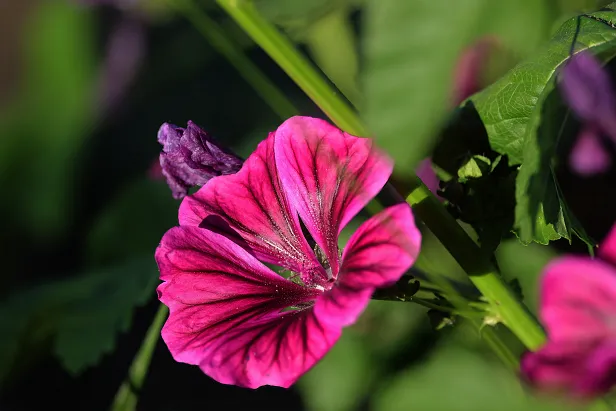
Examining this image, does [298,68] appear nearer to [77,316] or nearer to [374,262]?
[374,262]

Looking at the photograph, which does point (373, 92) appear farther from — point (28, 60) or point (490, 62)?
point (28, 60)

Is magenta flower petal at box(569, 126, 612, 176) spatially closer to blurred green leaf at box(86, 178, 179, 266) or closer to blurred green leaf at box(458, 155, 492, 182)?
blurred green leaf at box(458, 155, 492, 182)

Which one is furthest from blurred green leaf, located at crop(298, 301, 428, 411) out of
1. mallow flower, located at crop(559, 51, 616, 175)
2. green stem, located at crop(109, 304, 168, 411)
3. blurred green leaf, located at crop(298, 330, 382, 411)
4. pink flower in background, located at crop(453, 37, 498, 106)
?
mallow flower, located at crop(559, 51, 616, 175)

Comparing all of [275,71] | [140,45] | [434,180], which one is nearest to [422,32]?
[434,180]

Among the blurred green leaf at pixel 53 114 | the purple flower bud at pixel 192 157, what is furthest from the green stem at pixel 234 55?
the blurred green leaf at pixel 53 114

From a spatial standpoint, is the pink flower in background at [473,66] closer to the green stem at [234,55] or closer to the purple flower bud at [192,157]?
the green stem at [234,55]
